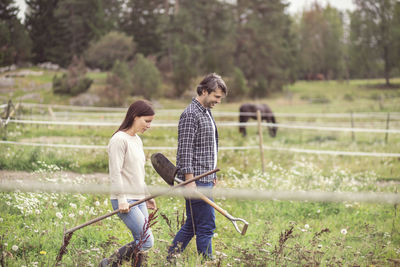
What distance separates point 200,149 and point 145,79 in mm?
25851

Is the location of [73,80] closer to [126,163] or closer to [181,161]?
[181,161]

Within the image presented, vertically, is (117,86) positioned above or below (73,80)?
above

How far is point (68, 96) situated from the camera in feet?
55.5

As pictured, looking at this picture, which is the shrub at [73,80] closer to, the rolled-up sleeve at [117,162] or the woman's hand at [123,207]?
the rolled-up sleeve at [117,162]

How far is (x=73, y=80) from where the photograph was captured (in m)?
14.2

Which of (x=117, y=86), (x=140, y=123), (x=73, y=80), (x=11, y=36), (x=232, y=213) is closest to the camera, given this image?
(x=140, y=123)

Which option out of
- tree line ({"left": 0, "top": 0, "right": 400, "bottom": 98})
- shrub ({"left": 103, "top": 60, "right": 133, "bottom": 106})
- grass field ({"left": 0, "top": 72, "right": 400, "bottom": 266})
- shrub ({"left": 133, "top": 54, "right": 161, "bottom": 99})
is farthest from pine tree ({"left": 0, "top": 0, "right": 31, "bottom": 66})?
shrub ({"left": 133, "top": 54, "right": 161, "bottom": 99})

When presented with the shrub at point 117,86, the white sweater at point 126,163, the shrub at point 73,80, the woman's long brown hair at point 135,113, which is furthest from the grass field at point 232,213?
the shrub at point 117,86

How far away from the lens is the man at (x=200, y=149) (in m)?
3.38

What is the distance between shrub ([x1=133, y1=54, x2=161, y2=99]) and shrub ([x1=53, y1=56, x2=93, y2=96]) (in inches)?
359

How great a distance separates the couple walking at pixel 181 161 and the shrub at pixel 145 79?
80.7 feet

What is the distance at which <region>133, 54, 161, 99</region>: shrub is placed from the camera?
2827cm

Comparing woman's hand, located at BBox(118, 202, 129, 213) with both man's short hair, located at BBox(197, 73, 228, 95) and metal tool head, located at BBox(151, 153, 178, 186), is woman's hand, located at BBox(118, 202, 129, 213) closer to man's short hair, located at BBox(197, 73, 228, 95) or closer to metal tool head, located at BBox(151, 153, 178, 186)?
metal tool head, located at BBox(151, 153, 178, 186)

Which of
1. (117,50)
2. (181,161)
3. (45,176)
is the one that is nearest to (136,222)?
(181,161)
